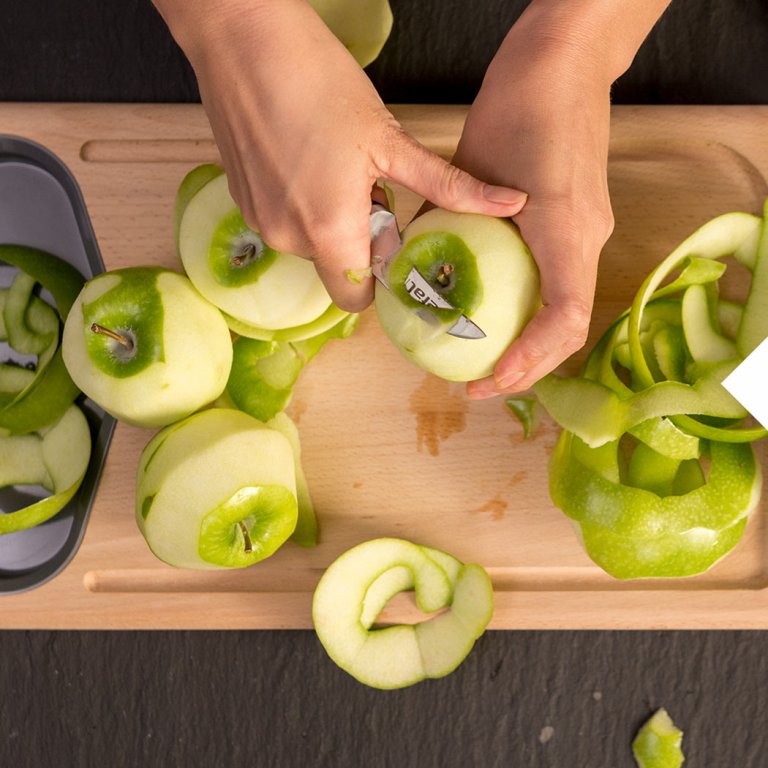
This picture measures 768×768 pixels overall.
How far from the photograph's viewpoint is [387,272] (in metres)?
0.74

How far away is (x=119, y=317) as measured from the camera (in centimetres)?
84

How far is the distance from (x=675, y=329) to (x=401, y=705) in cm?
58

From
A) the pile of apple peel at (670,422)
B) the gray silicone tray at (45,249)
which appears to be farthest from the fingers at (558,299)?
the gray silicone tray at (45,249)

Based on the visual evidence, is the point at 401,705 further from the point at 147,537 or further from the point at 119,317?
the point at 119,317

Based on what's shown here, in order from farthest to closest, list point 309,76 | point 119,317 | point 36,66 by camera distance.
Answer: point 36,66
point 119,317
point 309,76

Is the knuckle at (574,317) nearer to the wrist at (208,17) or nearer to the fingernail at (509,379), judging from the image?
the fingernail at (509,379)

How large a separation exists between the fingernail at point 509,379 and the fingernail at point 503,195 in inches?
6.3

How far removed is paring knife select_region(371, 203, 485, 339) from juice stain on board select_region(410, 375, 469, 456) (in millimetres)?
249

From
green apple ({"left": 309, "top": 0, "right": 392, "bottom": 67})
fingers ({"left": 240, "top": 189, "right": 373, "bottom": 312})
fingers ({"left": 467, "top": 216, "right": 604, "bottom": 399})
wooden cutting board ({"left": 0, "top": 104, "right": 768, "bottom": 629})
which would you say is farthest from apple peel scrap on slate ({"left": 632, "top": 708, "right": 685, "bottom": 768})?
green apple ({"left": 309, "top": 0, "right": 392, "bottom": 67})

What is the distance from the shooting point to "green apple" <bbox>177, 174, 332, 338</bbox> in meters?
0.84

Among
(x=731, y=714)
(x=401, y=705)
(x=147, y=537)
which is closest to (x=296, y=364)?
(x=147, y=537)

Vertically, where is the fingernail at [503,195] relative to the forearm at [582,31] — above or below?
below

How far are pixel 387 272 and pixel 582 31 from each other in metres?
0.29

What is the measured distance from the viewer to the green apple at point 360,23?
36.7 inches
